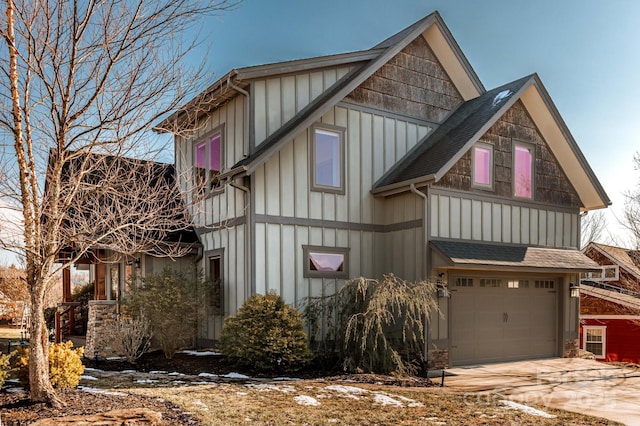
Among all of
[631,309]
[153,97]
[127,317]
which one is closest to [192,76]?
[153,97]

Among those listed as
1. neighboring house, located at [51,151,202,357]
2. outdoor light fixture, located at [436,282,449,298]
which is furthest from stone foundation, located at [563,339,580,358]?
neighboring house, located at [51,151,202,357]

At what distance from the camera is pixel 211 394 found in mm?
7930

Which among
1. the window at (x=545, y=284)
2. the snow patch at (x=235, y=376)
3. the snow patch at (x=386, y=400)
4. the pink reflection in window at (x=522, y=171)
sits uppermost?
the pink reflection in window at (x=522, y=171)

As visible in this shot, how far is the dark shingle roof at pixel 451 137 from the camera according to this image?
12.2 meters

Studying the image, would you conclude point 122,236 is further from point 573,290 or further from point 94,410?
point 573,290

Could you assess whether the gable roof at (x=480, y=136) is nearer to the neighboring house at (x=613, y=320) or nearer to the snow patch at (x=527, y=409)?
the snow patch at (x=527, y=409)

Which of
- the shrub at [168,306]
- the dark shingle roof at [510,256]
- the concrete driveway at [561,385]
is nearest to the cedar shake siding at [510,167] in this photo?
the dark shingle roof at [510,256]

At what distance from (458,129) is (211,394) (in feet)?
28.9

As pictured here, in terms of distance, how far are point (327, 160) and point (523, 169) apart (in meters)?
4.98

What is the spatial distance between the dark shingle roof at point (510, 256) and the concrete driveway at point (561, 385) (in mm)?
2205

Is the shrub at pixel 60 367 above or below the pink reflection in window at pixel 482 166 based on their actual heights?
below

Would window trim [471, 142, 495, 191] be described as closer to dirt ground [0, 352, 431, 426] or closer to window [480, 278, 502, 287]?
window [480, 278, 502, 287]

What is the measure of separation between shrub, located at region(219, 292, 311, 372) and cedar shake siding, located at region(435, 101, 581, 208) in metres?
4.38

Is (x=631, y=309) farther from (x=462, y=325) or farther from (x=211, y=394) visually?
(x=211, y=394)
